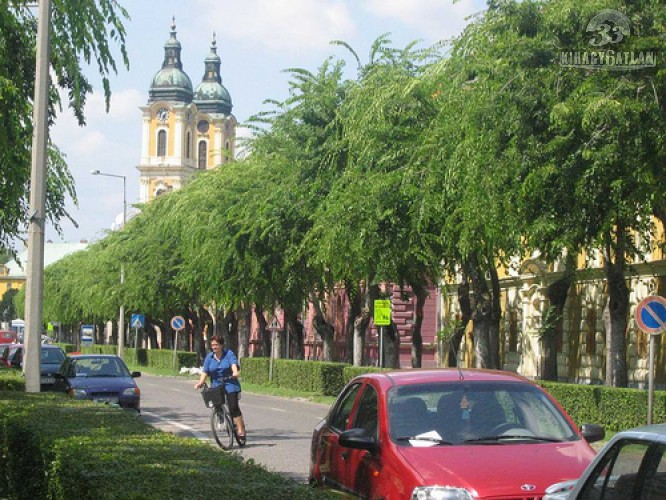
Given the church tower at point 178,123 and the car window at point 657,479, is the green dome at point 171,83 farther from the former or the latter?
the car window at point 657,479

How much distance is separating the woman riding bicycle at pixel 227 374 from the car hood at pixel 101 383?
600cm

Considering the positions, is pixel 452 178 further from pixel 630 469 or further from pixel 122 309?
pixel 122 309

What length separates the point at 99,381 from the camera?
28.0m

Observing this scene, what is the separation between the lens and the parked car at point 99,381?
2741 cm

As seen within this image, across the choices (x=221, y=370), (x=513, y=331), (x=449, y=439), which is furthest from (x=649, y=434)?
(x=513, y=331)

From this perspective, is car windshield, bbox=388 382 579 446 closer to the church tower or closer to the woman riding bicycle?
the woman riding bicycle

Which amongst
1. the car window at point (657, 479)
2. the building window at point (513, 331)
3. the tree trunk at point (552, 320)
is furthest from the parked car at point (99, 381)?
the building window at point (513, 331)

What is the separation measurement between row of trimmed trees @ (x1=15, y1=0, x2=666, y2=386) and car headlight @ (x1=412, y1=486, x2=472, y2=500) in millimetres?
14119

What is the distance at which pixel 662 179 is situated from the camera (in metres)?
23.0

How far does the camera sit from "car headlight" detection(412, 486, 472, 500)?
8.92 metres

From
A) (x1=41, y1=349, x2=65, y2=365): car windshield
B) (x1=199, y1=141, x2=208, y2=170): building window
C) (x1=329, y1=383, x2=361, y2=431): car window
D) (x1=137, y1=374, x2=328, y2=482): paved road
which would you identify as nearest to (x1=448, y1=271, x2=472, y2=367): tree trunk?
(x1=137, y1=374, x2=328, y2=482): paved road

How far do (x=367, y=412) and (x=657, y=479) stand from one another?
4.82 m

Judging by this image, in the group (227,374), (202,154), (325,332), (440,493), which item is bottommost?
(440,493)

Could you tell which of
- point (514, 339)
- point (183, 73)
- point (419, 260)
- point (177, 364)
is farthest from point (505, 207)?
point (183, 73)
